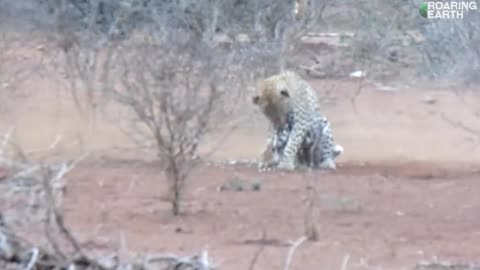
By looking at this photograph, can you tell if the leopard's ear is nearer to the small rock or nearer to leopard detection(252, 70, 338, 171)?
leopard detection(252, 70, 338, 171)

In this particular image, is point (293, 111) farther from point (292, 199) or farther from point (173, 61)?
point (173, 61)

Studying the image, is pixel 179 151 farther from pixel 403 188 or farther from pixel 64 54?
pixel 64 54

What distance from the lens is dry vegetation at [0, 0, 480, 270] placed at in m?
7.00

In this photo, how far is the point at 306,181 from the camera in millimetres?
12273

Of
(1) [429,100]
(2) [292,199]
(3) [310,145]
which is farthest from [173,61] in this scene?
(1) [429,100]

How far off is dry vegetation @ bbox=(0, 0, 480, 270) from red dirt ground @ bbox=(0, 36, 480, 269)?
212 millimetres

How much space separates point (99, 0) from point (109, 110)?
168 centimetres

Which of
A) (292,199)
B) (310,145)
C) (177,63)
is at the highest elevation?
(177,63)

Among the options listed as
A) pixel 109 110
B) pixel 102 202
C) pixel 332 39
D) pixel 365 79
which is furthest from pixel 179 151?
pixel 332 39

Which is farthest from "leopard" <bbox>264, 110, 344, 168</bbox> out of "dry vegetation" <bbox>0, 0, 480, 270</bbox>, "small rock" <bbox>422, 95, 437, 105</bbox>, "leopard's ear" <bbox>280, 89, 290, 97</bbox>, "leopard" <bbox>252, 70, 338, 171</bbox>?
"small rock" <bbox>422, 95, 437, 105</bbox>

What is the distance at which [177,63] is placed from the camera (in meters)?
11.5

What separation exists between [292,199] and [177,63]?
1260mm

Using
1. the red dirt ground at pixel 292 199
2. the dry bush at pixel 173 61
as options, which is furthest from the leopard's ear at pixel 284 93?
the red dirt ground at pixel 292 199

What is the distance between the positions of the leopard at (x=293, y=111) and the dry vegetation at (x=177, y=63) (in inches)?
12.7
